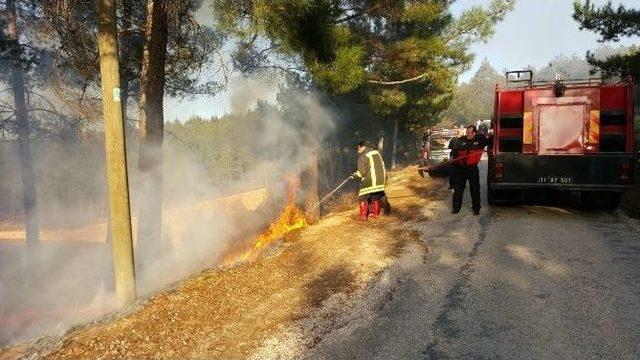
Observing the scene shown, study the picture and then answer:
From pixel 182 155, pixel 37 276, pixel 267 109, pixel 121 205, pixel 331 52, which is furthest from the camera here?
pixel 267 109

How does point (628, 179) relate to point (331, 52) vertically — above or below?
below

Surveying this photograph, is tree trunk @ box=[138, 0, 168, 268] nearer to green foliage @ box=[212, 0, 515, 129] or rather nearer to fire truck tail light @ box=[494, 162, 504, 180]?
green foliage @ box=[212, 0, 515, 129]

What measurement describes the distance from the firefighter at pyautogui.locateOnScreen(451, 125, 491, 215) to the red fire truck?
0.42m

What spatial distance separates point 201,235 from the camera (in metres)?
16.4

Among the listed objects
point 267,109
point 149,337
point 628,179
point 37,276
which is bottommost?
point 37,276

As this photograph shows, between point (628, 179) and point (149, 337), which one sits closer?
point (149, 337)

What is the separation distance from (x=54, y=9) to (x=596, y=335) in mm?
7675

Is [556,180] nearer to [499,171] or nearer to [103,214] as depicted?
[499,171]

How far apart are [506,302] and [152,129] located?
7.19 metres

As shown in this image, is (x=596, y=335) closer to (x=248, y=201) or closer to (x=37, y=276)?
(x=37, y=276)

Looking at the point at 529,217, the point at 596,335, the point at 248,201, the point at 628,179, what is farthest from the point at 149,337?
the point at 248,201

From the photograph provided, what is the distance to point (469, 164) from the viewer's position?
921 centimetres

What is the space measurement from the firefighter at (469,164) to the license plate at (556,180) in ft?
4.03

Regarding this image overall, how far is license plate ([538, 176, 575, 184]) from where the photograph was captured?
29.8ft
